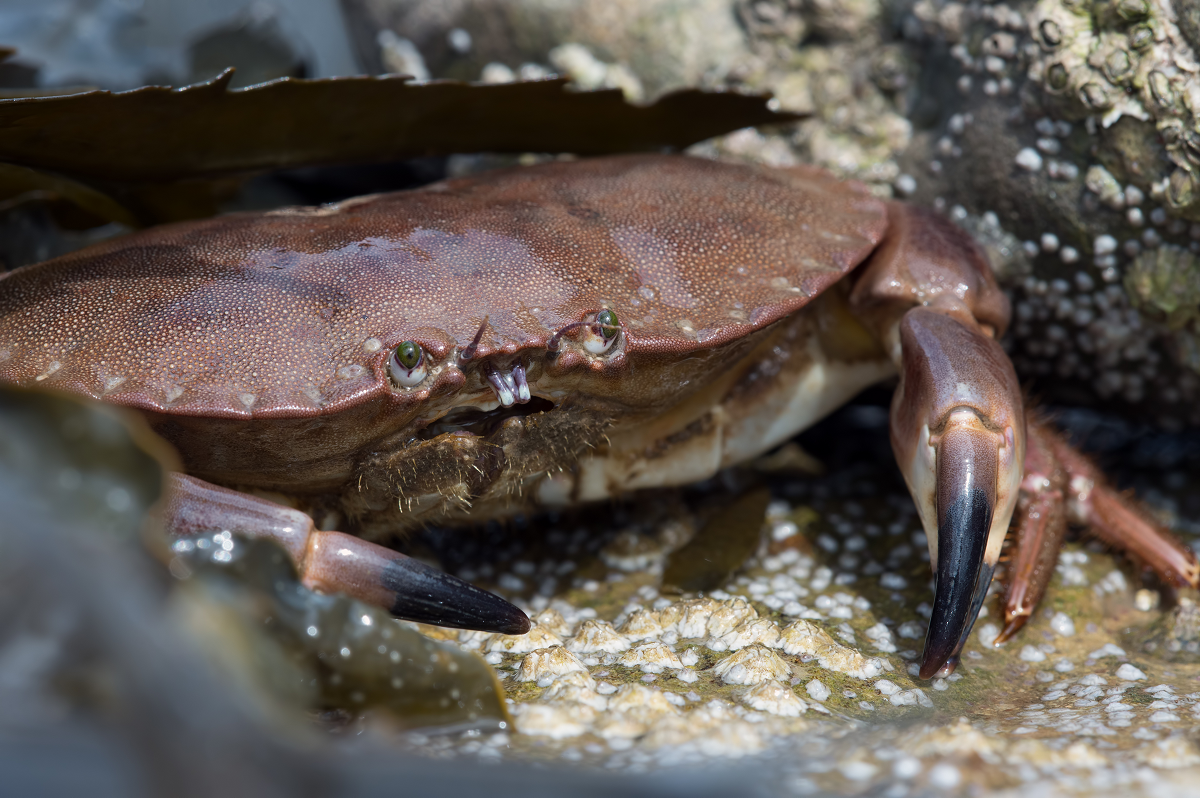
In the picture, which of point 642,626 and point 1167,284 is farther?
point 1167,284

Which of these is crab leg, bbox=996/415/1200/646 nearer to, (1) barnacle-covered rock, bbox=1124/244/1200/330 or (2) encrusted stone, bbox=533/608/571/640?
(1) barnacle-covered rock, bbox=1124/244/1200/330

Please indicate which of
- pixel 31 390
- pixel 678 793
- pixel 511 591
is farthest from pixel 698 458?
pixel 31 390

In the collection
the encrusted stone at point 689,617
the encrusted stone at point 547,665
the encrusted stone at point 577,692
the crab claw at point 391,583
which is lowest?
the encrusted stone at point 689,617

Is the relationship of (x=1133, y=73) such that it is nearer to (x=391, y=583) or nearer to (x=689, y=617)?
(x=689, y=617)

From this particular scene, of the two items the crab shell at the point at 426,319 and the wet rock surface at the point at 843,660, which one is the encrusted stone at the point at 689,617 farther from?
the crab shell at the point at 426,319

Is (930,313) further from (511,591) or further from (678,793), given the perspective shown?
(678,793)

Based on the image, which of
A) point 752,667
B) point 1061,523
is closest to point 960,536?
point 752,667

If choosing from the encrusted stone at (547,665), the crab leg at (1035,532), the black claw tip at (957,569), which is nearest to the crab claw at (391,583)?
the encrusted stone at (547,665)
